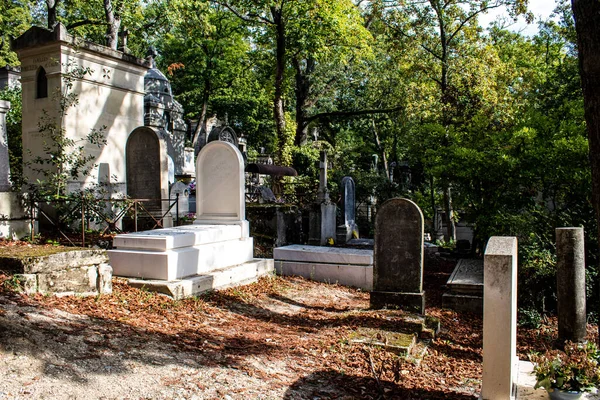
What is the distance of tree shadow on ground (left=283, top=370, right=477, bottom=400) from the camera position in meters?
4.00

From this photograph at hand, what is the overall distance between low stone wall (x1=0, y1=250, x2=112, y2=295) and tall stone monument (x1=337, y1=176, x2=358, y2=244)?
410 inches

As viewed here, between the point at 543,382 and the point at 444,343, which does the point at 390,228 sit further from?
the point at 543,382

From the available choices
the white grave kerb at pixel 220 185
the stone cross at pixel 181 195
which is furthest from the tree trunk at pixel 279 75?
the white grave kerb at pixel 220 185

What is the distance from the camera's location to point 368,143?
32500 millimetres

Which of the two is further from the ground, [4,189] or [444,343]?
[4,189]

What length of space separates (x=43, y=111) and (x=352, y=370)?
8752 millimetres

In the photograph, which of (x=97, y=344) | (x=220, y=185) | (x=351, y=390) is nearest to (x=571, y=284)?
(x=351, y=390)

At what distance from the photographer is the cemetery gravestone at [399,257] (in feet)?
22.2

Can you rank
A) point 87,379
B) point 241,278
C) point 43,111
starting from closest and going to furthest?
point 87,379 < point 241,278 < point 43,111

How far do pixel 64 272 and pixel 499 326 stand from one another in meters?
4.25

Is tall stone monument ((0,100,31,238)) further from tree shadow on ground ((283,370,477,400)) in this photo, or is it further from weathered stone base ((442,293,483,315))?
weathered stone base ((442,293,483,315))

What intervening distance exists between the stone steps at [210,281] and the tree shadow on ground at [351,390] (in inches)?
103

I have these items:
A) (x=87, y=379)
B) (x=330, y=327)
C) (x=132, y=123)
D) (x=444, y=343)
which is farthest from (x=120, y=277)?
(x=132, y=123)

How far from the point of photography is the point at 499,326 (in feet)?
12.3
